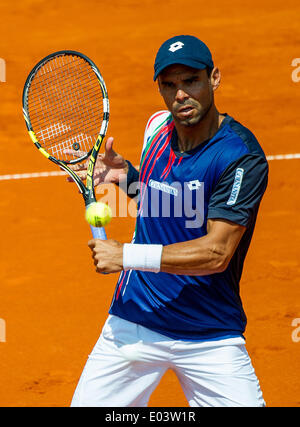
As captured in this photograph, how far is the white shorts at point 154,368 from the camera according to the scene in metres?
4.67

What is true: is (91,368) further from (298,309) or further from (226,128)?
(298,309)

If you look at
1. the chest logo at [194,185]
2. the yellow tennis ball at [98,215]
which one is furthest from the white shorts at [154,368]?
the chest logo at [194,185]

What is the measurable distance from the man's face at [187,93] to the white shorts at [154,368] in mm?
1324

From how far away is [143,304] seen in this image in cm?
488

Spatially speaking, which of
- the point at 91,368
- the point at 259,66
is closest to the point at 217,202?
the point at 91,368

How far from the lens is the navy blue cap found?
4.56m

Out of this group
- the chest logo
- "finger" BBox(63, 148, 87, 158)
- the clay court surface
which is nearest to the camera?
the chest logo

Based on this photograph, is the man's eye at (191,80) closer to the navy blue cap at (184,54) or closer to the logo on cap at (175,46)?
the navy blue cap at (184,54)

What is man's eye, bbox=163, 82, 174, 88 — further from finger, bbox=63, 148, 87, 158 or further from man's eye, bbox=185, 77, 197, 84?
finger, bbox=63, 148, 87, 158

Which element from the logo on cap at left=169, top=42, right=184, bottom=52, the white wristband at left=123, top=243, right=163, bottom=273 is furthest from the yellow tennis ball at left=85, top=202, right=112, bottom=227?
the logo on cap at left=169, top=42, right=184, bottom=52

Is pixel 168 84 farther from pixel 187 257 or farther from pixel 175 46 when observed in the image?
pixel 187 257

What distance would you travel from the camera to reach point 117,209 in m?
8.91

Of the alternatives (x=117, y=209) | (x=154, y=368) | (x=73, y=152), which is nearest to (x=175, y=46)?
(x=73, y=152)
